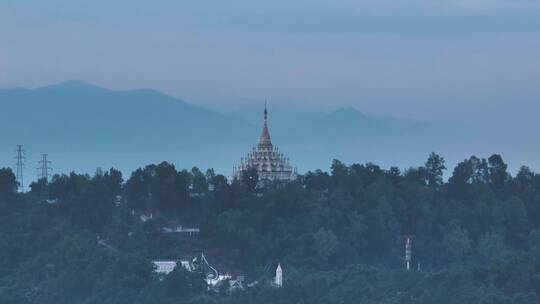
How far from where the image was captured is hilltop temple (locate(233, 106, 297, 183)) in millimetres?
108375

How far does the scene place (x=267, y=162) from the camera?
11000 cm

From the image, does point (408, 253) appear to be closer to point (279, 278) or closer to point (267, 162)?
point (279, 278)

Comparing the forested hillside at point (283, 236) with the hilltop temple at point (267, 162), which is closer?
the forested hillside at point (283, 236)

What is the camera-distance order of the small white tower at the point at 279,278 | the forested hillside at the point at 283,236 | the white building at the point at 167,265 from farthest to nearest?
1. the white building at the point at 167,265
2. the small white tower at the point at 279,278
3. the forested hillside at the point at 283,236

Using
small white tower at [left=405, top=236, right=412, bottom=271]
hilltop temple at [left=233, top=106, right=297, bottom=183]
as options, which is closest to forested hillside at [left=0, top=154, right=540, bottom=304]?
small white tower at [left=405, top=236, right=412, bottom=271]

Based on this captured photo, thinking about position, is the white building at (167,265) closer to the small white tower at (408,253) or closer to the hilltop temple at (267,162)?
the small white tower at (408,253)

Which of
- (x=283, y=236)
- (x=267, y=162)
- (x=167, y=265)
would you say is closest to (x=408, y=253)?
(x=283, y=236)

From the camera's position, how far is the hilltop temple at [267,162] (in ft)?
356

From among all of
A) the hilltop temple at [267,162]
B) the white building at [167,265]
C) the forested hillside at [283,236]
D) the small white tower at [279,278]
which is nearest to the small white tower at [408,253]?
the forested hillside at [283,236]

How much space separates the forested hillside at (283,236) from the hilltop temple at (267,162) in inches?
254

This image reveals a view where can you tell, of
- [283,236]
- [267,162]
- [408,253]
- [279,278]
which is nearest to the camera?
[279,278]

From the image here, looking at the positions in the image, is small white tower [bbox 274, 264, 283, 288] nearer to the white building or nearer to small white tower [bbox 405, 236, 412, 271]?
the white building

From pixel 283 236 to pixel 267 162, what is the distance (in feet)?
54.5

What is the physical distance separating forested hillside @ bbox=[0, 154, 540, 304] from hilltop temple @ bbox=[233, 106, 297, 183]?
254 inches
